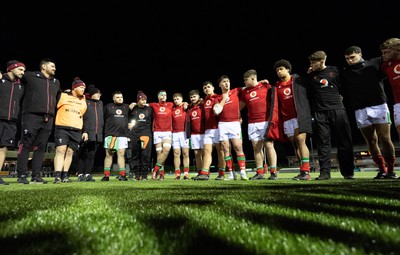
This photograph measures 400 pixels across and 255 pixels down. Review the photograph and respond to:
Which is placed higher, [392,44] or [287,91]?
[392,44]

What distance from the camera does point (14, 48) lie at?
78.1 ft

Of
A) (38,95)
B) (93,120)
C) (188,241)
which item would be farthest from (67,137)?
(188,241)

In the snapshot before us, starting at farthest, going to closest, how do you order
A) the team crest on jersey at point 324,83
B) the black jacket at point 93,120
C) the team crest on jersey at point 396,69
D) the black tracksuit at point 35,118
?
the black jacket at point 93,120, the black tracksuit at point 35,118, the team crest on jersey at point 324,83, the team crest on jersey at point 396,69

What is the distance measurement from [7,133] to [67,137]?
116 cm

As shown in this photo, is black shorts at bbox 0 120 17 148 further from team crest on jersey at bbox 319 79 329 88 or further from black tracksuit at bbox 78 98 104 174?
team crest on jersey at bbox 319 79 329 88

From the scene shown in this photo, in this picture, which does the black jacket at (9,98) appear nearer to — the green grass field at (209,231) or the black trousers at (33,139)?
the black trousers at (33,139)

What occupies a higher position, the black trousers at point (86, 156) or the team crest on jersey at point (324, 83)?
the team crest on jersey at point (324, 83)

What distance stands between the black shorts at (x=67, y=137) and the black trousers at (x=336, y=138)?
5.36m

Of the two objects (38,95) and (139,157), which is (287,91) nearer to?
(139,157)

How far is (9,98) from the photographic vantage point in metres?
5.17

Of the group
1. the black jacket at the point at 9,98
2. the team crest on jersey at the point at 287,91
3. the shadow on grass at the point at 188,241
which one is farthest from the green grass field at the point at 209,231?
the black jacket at the point at 9,98

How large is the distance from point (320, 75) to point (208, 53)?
973 inches

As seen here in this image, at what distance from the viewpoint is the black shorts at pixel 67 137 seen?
5.79 m

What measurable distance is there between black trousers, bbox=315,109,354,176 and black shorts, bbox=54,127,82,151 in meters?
5.36
